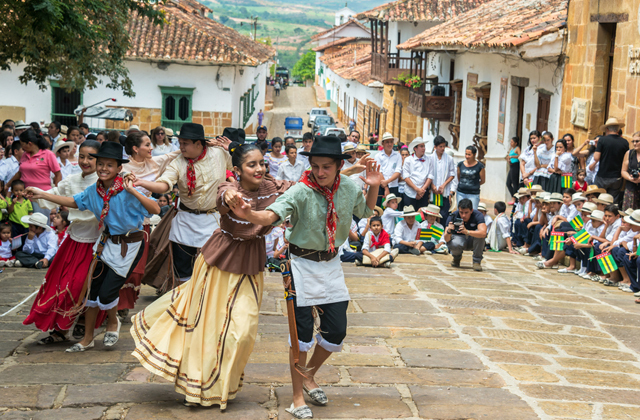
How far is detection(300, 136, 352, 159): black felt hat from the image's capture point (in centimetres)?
416

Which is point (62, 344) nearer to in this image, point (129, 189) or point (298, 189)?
point (129, 189)

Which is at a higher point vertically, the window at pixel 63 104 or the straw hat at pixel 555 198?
the window at pixel 63 104

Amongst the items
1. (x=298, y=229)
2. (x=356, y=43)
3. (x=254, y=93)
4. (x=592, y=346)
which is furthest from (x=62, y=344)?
(x=356, y=43)

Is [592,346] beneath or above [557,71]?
beneath

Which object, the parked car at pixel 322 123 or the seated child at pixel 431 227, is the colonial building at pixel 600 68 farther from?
the parked car at pixel 322 123

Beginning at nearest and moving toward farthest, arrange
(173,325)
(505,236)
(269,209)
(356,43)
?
(269,209)
(173,325)
(505,236)
(356,43)

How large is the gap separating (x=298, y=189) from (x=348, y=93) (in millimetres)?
44107

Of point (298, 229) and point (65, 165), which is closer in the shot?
point (298, 229)

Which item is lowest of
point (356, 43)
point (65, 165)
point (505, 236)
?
point (505, 236)

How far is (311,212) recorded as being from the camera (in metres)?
4.25

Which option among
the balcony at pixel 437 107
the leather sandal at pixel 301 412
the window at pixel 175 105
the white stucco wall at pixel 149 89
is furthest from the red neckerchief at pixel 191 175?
the white stucco wall at pixel 149 89

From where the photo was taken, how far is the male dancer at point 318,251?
423 cm

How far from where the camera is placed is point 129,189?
16.4 feet

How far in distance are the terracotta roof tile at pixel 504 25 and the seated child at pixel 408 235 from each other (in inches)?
176
